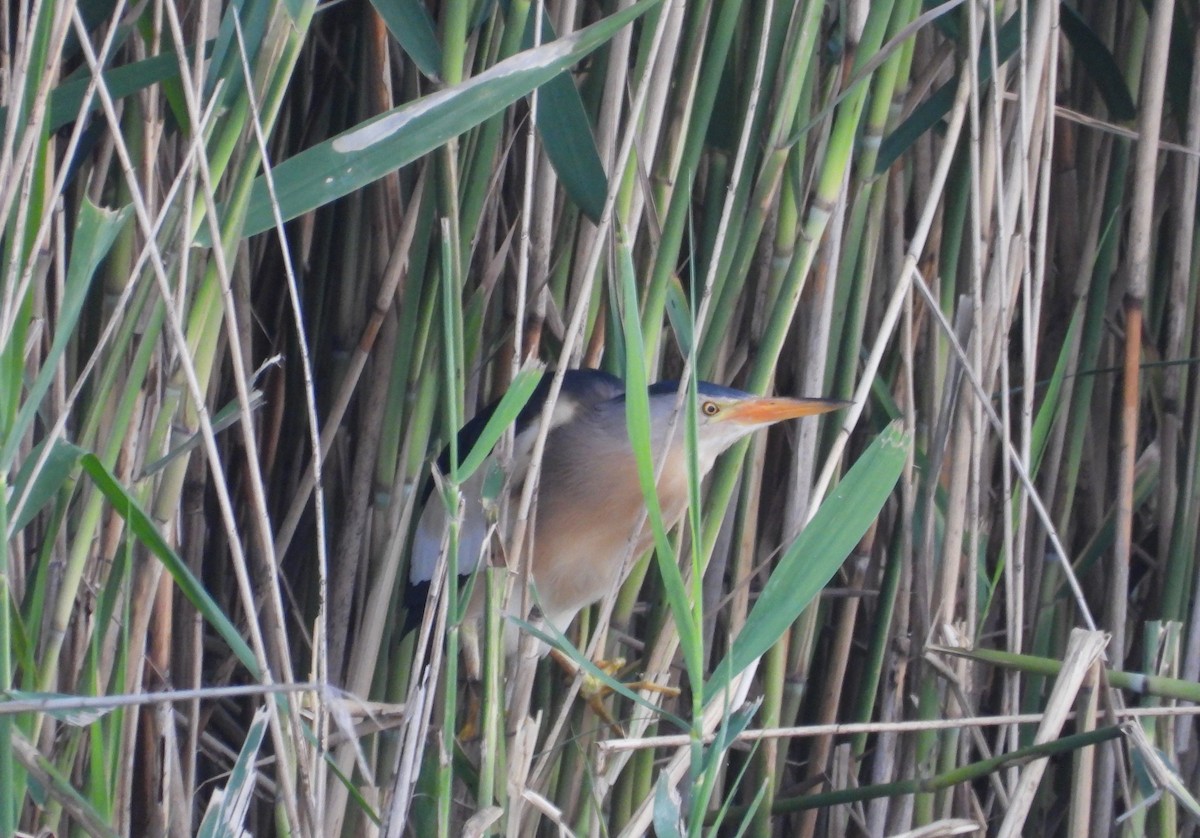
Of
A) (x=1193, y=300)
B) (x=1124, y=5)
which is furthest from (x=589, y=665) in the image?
(x=1124, y=5)

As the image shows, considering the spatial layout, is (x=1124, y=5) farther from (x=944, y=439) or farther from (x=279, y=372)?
(x=279, y=372)

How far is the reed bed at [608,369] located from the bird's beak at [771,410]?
1.3 inches

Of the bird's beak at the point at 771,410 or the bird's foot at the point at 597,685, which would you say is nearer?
the bird's beak at the point at 771,410

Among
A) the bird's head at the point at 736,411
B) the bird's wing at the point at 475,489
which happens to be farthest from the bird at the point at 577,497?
the bird's head at the point at 736,411

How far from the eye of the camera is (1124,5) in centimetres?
154

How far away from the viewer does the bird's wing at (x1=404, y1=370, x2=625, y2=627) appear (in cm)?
155

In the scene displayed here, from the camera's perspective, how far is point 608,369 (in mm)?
1373

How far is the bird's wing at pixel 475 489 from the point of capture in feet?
5.09

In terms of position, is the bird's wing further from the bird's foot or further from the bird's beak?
the bird's beak

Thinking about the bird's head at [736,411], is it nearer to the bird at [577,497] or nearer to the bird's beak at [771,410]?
the bird's beak at [771,410]

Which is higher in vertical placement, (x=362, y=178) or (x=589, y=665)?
(x=362, y=178)

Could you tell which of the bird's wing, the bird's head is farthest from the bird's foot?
Answer: the bird's head

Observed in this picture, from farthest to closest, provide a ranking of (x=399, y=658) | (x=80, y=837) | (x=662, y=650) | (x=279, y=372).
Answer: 1. (x=279, y=372)
2. (x=399, y=658)
3. (x=662, y=650)
4. (x=80, y=837)

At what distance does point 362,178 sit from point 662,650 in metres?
0.53
